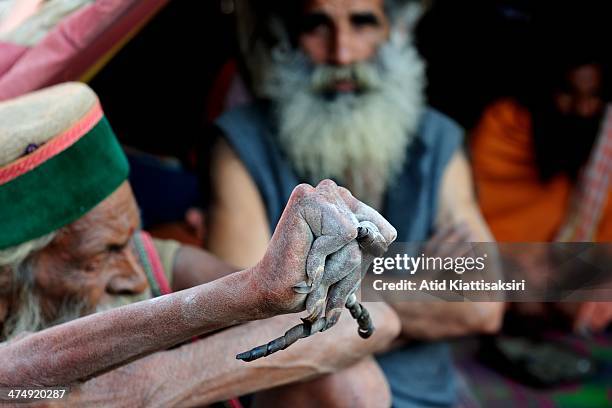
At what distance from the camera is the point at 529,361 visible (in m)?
3.17

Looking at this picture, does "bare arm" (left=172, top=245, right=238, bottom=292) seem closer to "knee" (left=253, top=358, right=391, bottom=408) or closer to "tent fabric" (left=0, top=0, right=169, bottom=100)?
"knee" (left=253, top=358, right=391, bottom=408)

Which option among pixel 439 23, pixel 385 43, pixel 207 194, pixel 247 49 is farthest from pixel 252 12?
pixel 439 23

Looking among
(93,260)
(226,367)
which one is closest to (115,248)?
(93,260)

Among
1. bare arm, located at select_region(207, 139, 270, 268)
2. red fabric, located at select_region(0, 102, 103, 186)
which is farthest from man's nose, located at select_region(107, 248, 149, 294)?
bare arm, located at select_region(207, 139, 270, 268)

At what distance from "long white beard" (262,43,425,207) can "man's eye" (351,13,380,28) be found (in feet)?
0.26

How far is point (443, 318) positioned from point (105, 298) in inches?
34.8

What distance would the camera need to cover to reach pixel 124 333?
136cm

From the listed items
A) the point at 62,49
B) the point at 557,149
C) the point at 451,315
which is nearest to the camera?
the point at 62,49

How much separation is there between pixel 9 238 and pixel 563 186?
2.29m

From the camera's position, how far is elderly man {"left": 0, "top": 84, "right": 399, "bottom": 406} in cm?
134

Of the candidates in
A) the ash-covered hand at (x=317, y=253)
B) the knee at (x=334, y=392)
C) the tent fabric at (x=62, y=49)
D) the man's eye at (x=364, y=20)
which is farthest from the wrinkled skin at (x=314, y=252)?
the man's eye at (x=364, y=20)

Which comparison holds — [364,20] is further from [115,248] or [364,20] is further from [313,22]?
[115,248]

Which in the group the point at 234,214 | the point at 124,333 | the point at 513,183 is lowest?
the point at 513,183

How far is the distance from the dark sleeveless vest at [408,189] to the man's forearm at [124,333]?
41.5 inches
